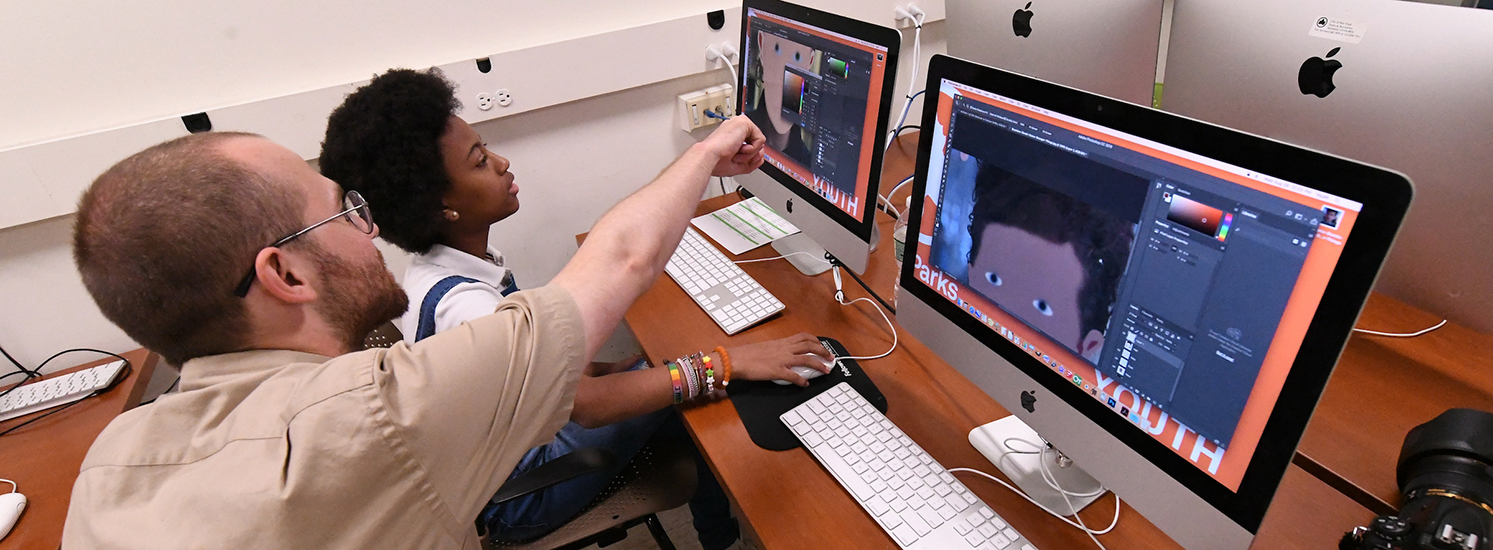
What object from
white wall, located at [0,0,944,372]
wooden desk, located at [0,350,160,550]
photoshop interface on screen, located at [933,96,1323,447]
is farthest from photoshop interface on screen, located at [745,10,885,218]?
wooden desk, located at [0,350,160,550]

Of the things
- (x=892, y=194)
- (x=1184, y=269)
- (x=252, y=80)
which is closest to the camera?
(x=1184, y=269)

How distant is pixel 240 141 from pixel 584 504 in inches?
30.7

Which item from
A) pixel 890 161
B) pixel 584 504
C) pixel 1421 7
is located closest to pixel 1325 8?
pixel 1421 7

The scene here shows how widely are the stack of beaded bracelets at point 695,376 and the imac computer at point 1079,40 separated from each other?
0.84m

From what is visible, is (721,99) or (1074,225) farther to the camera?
(721,99)

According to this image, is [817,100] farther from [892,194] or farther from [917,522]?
[917,522]

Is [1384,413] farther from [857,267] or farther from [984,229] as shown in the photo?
[857,267]

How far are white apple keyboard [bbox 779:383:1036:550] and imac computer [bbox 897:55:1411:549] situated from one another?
0.42 feet

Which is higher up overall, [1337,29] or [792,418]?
[1337,29]

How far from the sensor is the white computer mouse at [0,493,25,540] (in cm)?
102

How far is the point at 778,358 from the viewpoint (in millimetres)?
1094

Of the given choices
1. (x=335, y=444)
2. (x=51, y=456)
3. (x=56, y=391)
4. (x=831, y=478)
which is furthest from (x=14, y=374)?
(x=831, y=478)

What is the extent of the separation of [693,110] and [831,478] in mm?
1193

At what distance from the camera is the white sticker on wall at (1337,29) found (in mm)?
824
